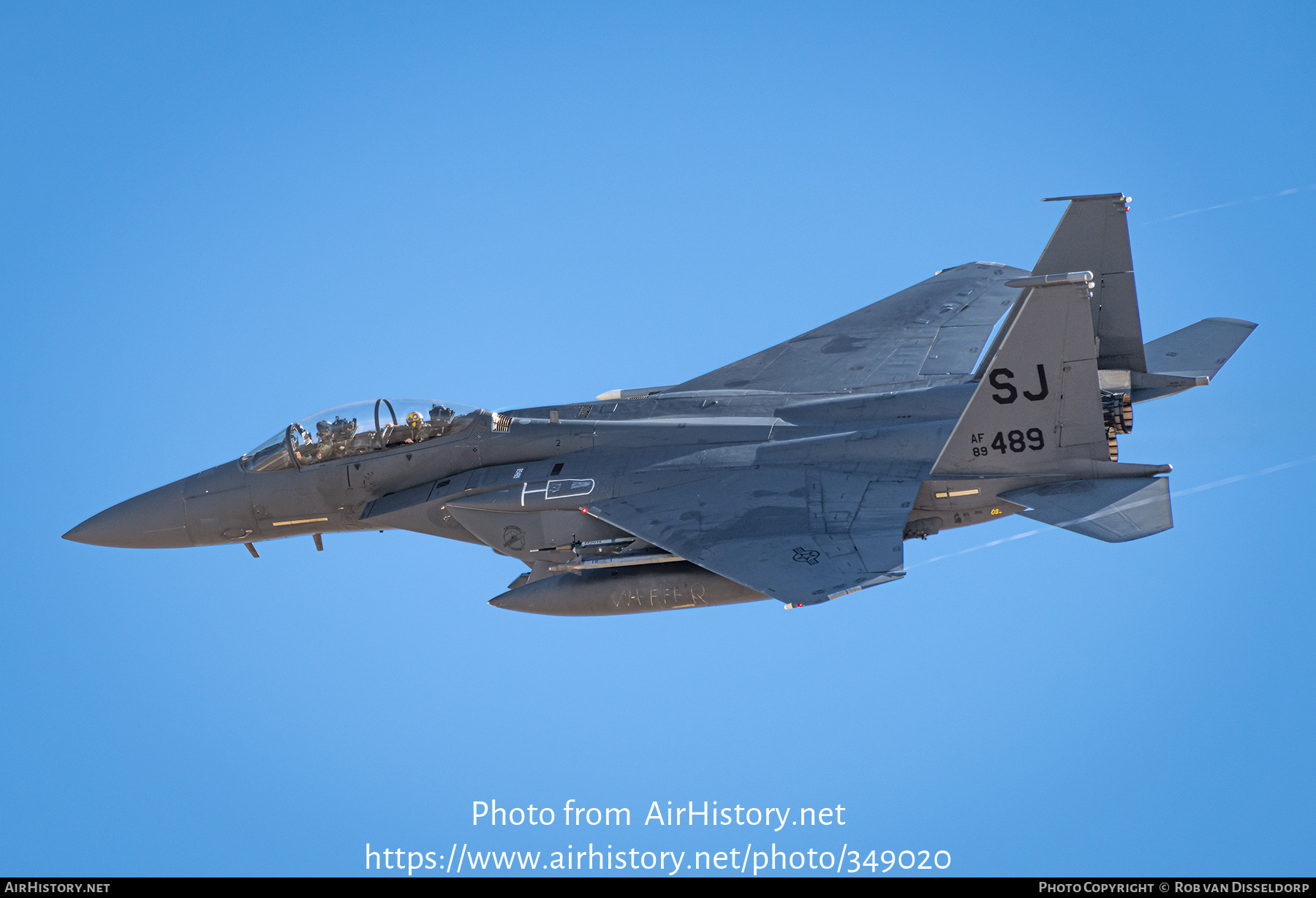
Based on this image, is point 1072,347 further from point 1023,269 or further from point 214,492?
point 214,492

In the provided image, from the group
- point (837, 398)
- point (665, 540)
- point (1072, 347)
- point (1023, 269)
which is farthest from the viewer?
point (1023, 269)

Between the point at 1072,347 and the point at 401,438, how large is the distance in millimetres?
7683

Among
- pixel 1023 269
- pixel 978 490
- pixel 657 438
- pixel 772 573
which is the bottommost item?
pixel 772 573

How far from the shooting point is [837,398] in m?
17.6

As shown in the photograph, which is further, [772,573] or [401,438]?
[401,438]

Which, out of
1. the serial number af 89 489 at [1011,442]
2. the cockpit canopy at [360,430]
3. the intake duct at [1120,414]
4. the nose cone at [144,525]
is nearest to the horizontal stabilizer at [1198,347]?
the intake duct at [1120,414]

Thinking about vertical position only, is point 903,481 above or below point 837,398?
below

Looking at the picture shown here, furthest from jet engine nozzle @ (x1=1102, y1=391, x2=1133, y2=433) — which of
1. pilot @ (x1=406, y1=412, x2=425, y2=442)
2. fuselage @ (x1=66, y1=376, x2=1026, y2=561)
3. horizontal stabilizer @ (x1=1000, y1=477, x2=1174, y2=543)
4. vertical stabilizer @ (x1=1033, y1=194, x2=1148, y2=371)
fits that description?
pilot @ (x1=406, y1=412, x2=425, y2=442)

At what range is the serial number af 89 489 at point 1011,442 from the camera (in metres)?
15.5

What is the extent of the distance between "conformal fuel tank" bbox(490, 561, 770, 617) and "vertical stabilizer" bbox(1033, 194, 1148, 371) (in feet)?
17.2

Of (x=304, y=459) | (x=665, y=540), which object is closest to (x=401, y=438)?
(x=304, y=459)

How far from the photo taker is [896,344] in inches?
792

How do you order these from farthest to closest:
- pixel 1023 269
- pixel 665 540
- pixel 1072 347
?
pixel 1023 269, pixel 665 540, pixel 1072 347

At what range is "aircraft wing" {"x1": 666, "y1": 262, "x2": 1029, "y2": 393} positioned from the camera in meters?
19.3
